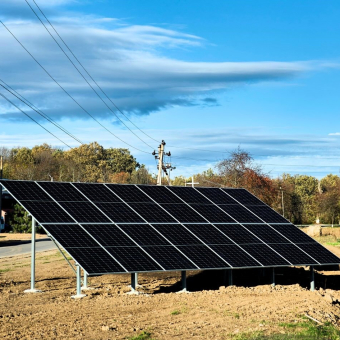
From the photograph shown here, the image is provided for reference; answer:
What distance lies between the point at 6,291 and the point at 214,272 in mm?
10120

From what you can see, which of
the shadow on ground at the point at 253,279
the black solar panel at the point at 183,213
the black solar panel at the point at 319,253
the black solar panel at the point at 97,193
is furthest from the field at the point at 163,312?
the black solar panel at the point at 97,193

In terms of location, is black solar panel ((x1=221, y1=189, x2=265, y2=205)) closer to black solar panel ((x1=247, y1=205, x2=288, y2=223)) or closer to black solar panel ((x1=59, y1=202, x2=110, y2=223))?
black solar panel ((x1=247, y1=205, x2=288, y2=223))

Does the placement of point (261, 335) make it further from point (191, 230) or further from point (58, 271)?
point (58, 271)

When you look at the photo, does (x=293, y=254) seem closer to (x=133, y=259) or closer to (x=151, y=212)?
(x=151, y=212)

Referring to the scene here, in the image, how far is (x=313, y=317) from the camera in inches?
597

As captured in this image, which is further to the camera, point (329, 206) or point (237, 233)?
point (329, 206)

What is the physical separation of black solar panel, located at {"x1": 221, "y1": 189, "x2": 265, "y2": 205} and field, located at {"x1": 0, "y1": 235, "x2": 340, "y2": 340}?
137 inches

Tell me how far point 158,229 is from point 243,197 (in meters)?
6.59

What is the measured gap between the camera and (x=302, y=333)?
13102 mm

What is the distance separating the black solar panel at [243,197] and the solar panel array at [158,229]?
0.48m

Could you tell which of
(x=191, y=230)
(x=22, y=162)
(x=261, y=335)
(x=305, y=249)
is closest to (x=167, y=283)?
(x=191, y=230)

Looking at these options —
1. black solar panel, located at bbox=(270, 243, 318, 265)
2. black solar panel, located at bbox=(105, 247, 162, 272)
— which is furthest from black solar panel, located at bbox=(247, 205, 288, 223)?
black solar panel, located at bbox=(105, 247, 162, 272)

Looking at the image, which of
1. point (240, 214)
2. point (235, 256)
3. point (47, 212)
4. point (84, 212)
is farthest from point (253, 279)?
point (47, 212)

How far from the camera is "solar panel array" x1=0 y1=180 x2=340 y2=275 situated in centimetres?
1788
